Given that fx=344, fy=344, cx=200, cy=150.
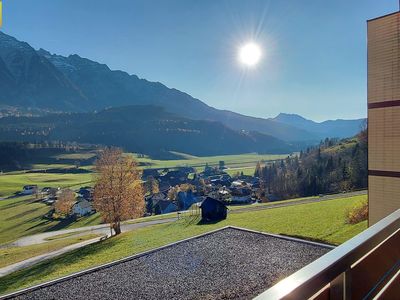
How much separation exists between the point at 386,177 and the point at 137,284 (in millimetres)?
8422

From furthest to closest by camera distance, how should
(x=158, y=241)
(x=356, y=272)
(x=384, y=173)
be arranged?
(x=158, y=241) → (x=384, y=173) → (x=356, y=272)

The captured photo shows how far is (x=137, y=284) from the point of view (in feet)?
32.0

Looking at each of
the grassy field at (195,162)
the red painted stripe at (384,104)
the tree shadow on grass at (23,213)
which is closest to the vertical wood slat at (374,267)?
the red painted stripe at (384,104)

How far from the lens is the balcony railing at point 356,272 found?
1.01 m

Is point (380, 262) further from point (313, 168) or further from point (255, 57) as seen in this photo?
point (313, 168)

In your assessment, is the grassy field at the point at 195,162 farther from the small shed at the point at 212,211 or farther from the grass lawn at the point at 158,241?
the grass lawn at the point at 158,241

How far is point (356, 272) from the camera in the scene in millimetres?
1335

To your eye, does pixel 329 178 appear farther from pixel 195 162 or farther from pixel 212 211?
pixel 195 162

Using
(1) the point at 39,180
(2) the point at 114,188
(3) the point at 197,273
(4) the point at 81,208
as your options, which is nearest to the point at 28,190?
(1) the point at 39,180

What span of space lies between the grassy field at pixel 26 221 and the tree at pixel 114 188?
2575cm

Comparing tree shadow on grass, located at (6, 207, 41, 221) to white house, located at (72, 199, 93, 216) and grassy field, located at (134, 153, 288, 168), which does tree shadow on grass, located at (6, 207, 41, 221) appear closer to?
white house, located at (72, 199, 93, 216)

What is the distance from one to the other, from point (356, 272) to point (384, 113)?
11.0 metres

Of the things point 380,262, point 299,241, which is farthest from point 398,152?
point 380,262

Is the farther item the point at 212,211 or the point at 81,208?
the point at 81,208
